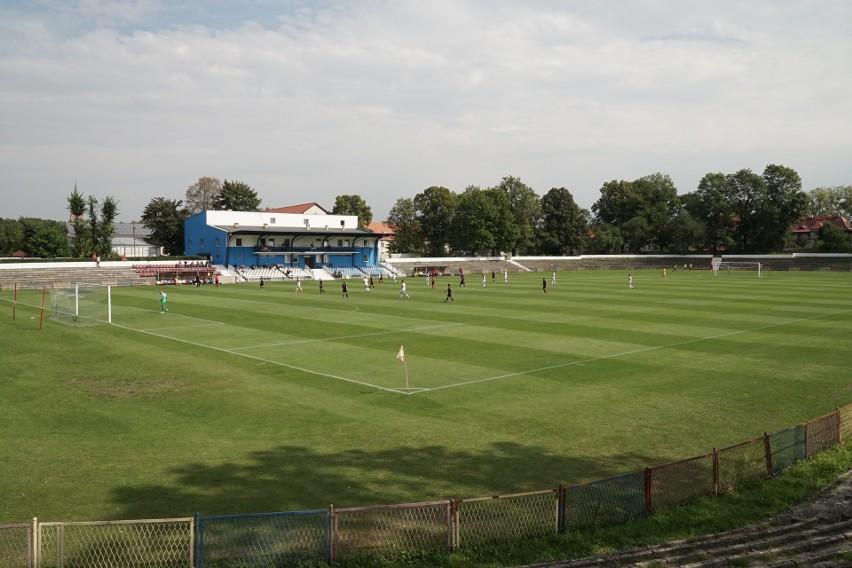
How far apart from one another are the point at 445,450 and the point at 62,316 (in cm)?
3540

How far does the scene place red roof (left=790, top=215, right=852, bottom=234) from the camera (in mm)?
143250

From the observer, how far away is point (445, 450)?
1502 cm

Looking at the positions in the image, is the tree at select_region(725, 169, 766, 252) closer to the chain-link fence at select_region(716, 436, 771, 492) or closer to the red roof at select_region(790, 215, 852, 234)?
the red roof at select_region(790, 215, 852, 234)

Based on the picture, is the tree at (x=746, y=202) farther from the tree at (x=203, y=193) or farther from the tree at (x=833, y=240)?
the tree at (x=203, y=193)

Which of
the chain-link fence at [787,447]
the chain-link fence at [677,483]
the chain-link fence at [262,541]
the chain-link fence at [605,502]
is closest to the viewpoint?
the chain-link fence at [262,541]

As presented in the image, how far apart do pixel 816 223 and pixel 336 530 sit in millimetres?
169248

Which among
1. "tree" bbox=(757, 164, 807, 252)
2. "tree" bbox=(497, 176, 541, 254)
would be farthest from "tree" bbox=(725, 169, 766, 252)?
"tree" bbox=(497, 176, 541, 254)

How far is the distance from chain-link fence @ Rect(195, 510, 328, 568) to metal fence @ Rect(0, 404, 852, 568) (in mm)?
15

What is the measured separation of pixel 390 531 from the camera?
10.1 m

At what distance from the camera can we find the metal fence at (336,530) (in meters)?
9.21

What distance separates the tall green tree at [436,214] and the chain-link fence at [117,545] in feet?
368

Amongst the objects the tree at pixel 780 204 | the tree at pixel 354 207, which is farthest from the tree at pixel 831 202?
the tree at pixel 354 207

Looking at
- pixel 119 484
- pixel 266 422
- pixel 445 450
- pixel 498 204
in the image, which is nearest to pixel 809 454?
pixel 445 450

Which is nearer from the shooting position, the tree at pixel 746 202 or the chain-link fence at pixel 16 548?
the chain-link fence at pixel 16 548
